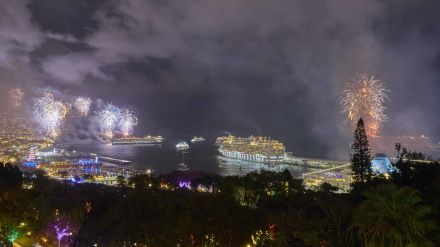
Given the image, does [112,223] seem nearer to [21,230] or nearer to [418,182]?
[21,230]

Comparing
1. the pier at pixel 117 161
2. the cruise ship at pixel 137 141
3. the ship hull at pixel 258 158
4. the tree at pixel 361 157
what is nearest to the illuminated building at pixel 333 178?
the ship hull at pixel 258 158

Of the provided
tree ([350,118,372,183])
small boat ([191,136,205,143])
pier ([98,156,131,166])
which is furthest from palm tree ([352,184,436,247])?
small boat ([191,136,205,143])

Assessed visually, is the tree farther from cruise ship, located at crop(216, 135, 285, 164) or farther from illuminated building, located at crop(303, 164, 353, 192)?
cruise ship, located at crop(216, 135, 285, 164)

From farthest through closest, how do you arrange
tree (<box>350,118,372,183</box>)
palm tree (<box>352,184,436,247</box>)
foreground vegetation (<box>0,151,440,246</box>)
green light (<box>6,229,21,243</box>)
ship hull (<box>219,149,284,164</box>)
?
ship hull (<box>219,149,284,164</box>), tree (<box>350,118,372,183</box>), green light (<box>6,229,21,243</box>), foreground vegetation (<box>0,151,440,246</box>), palm tree (<box>352,184,436,247</box>)

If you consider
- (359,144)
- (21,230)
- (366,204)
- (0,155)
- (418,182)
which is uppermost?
(0,155)

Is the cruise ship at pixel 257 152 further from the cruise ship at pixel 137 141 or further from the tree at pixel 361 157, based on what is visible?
the tree at pixel 361 157

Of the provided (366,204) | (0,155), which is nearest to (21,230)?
(366,204)

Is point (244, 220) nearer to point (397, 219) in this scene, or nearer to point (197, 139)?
point (397, 219)

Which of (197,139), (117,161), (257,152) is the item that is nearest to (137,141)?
(197,139)
